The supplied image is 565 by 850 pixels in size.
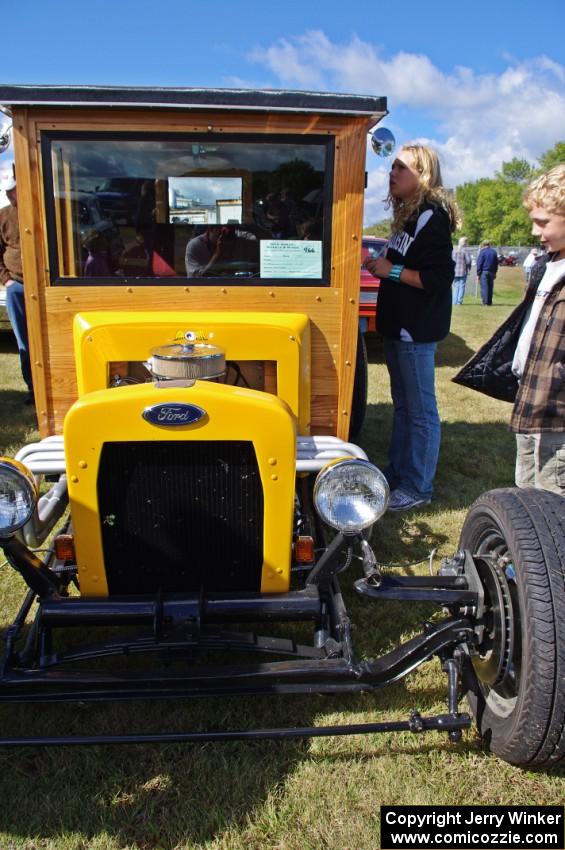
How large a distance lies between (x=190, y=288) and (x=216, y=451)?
44.5 inches

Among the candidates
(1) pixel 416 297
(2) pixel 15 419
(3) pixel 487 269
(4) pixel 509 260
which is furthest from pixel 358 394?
(4) pixel 509 260

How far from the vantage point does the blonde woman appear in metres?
3.83

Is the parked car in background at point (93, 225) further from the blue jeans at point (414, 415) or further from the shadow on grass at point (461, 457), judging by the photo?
the shadow on grass at point (461, 457)

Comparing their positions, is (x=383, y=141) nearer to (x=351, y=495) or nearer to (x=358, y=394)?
(x=351, y=495)

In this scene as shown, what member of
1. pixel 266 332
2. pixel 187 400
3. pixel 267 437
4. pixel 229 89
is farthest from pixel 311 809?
pixel 229 89

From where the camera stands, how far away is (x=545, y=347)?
2826mm

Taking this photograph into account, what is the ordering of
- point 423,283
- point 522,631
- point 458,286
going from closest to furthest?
point 522,631 < point 423,283 < point 458,286

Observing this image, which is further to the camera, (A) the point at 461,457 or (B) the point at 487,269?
(B) the point at 487,269

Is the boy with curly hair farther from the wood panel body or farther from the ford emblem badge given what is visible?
the ford emblem badge

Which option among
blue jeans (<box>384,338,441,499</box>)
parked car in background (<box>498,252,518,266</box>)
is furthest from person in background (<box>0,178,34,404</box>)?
parked car in background (<box>498,252,518,266</box>)

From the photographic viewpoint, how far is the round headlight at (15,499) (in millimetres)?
2145

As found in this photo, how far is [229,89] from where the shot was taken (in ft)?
9.27

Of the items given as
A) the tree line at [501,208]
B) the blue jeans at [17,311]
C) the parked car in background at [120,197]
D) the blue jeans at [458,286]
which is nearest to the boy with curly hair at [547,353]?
the parked car in background at [120,197]

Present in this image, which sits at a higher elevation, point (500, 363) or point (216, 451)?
point (500, 363)
